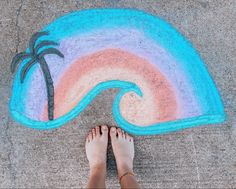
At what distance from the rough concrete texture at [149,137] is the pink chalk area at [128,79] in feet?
0.38

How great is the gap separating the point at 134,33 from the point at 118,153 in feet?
2.38

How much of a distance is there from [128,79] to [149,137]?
37 centimetres

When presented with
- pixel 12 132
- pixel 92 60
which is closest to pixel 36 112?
pixel 12 132

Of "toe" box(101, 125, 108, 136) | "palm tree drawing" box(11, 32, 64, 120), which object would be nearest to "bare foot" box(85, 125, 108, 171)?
"toe" box(101, 125, 108, 136)

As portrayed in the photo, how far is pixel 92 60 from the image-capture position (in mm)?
2051

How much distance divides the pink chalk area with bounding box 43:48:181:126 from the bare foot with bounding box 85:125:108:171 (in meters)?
0.19

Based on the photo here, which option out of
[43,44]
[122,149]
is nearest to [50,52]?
[43,44]

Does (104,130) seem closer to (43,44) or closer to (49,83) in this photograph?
(49,83)

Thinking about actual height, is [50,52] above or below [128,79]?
above

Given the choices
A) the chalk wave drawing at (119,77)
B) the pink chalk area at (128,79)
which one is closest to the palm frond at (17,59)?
the chalk wave drawing at (119,77)

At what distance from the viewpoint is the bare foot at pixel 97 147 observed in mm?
1996

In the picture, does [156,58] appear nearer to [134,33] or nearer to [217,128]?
[134,33]

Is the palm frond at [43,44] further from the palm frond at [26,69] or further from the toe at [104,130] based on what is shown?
the toe at [104,130]

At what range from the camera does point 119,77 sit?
80.7 inches
